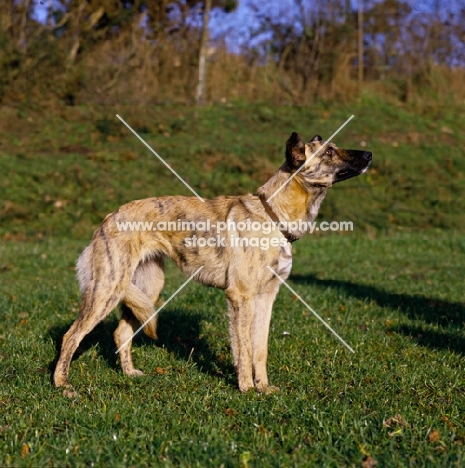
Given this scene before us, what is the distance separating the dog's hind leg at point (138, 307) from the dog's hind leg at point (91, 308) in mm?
155

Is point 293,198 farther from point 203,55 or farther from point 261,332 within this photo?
point 203,55

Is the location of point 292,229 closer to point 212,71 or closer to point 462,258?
point 462,258

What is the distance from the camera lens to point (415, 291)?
9398mm

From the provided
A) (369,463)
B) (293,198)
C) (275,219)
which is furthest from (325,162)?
(369,463)

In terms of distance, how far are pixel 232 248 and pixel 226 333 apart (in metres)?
1.69

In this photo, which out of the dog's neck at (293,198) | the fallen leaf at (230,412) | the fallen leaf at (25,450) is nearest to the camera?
the fallen leaf at (25,450)

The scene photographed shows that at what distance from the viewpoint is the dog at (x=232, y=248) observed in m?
5.44

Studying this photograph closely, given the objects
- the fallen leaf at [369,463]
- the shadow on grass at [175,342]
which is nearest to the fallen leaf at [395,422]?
the fallen leaf at [369,463]

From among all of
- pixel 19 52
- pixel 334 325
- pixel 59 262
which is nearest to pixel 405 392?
pixel 334 325

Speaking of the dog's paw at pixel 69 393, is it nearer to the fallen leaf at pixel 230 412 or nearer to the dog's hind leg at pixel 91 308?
the dog's hind leg at pixel 91 308

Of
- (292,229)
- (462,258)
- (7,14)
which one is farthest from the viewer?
(7,14)

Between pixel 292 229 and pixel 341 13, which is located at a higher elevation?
pixel 341 13

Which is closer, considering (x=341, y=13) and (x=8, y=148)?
(x=8, y=148)

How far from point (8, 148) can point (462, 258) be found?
12044 millimetres
